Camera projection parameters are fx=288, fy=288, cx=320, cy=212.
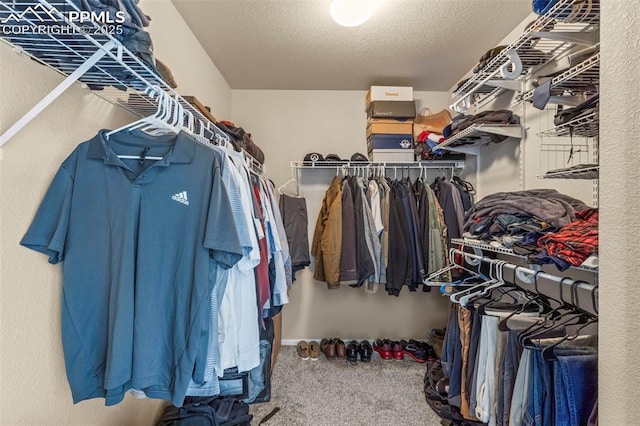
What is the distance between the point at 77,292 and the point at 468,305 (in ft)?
4.86

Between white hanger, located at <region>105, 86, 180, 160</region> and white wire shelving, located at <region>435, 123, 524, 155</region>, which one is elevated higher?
white wire shelving, located at <region>435, 123, 524, 155</region>

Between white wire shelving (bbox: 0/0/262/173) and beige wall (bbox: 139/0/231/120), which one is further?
beige wall (bbox: 139/0/231/120)

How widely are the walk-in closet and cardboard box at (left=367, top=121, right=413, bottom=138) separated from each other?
0.33m

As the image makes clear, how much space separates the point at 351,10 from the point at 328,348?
2.39 meters

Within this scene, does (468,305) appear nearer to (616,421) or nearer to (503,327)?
(503,327)

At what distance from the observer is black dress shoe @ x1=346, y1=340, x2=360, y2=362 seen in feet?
7.79

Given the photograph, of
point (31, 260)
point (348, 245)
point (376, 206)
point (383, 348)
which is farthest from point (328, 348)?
point (31, 260)

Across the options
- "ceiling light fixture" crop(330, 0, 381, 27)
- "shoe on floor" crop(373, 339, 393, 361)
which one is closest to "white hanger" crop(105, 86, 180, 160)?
"ceiling light fixture" crop(330, 0, 381, 27)

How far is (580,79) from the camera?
1021mm

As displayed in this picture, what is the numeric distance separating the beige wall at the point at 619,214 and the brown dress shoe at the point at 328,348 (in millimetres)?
2074

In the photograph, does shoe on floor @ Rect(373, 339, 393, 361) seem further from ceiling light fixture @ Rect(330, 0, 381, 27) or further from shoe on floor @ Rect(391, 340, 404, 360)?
ceiling light fixture @ Rect(330, 0, 381, 27)

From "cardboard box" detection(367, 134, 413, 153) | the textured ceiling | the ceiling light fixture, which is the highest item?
the textured ceiling

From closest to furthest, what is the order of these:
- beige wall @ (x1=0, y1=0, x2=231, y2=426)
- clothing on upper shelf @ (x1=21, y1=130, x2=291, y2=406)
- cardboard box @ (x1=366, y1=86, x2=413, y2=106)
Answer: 1. beige wall @ (x1=0, y1=0, x2=231, y2=426)
2. clothing on upper shelf @ (x1=21, y1=130, x2=291, y2=406)
3. cardboard box @ (x1=366, y1=86, x2=413, y2=106)

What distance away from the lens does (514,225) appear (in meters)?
1.17
